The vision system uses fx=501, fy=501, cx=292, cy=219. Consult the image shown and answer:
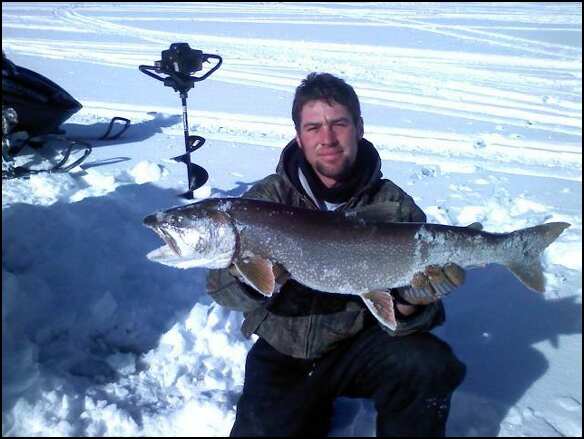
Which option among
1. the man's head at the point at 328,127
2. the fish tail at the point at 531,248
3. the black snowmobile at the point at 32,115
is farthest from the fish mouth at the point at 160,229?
the black snowmobile at the point at 32,115

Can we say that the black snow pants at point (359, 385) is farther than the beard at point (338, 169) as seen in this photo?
No

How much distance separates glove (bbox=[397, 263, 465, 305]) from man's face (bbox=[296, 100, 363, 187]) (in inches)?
26.8

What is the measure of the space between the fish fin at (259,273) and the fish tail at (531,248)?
1245 millimetres

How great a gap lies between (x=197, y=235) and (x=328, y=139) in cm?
86

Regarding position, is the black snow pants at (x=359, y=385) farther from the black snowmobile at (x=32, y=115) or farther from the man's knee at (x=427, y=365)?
the black snowmobile at (x=32, y=115)

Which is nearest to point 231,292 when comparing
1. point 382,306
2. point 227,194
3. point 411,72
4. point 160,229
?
point 160,229

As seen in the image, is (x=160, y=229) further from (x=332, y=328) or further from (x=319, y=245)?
(x=332, y=328)

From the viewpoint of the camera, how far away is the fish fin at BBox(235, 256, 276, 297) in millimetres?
2318

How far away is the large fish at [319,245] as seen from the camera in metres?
2.36

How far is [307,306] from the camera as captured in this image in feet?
8.61

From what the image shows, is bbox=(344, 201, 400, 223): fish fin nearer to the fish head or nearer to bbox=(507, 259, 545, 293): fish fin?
the fish head

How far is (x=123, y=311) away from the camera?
319 cm

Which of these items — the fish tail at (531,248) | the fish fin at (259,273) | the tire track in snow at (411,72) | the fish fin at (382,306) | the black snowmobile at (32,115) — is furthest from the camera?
the tire track in snow at (411,72)

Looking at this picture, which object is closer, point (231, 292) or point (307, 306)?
point (231, 292)
